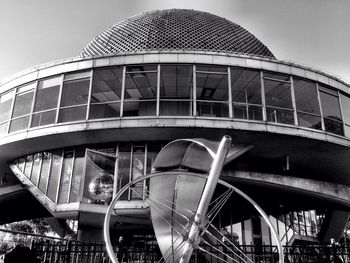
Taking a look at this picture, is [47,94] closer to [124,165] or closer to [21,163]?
[21,163]

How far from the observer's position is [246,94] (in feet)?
47.0

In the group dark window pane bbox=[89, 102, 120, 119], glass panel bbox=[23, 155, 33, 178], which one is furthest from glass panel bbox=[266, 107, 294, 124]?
glass panel bbox=[23, 155, 33, 178]

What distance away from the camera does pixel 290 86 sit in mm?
14086

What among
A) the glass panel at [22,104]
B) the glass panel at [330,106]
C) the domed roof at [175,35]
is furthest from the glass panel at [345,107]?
the glass panel at [22,104]

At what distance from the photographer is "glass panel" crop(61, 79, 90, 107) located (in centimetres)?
1402

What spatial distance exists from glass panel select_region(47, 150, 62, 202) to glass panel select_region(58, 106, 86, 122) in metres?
1.63

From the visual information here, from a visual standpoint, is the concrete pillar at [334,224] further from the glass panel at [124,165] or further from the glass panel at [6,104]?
the glass panel at [6,104]

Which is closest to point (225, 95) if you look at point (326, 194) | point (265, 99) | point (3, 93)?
point (265, 99)

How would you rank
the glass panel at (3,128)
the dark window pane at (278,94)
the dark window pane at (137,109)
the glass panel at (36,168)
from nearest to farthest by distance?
the dark window pane at (137,109) < the dark window pane at (278,94) < the glass panel at (36,168) < the glass panel at (3,128)

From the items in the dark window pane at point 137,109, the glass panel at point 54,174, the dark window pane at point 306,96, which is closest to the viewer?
the glass panel at point 54,174

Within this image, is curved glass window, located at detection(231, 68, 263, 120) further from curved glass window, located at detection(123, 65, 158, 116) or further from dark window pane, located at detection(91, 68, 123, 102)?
dark window pane, located at detection(91, 68, 123, 102)

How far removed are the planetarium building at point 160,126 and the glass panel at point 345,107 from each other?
0.05 metres

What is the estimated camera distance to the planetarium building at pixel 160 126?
42.8 feet

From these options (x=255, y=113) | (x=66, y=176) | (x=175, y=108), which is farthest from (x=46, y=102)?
(x=255, y=113)
